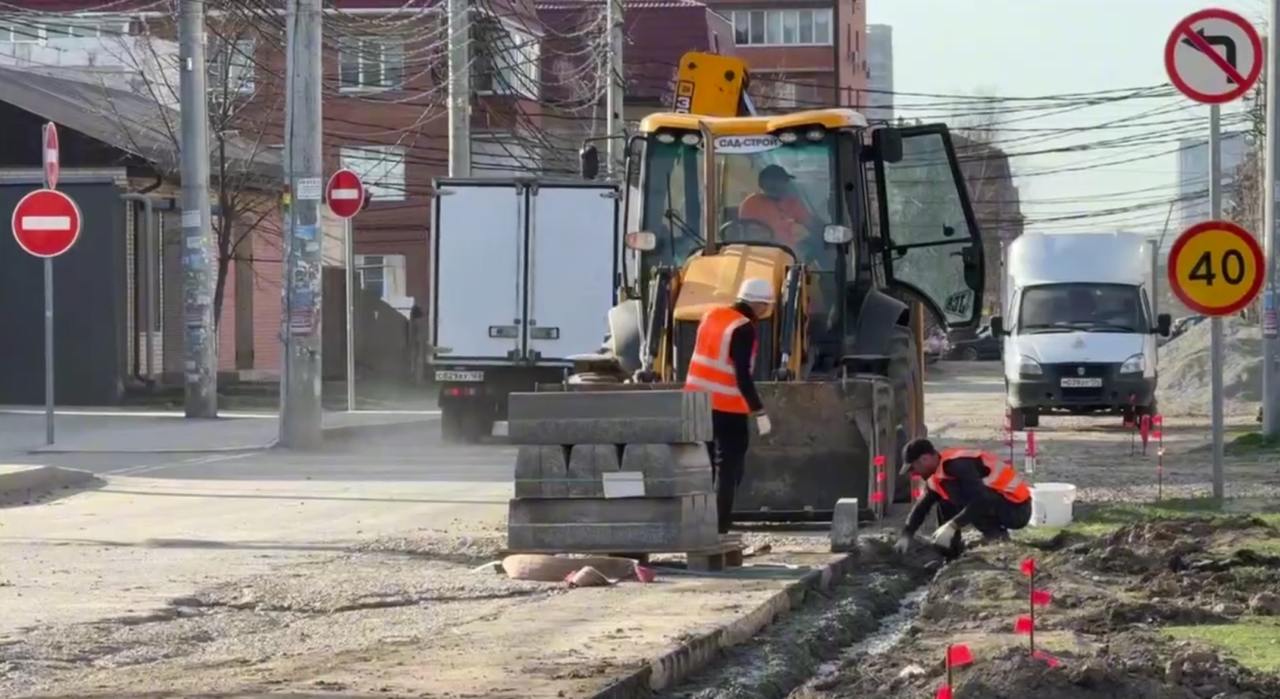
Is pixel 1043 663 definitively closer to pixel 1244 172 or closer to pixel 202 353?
pixel 202 353

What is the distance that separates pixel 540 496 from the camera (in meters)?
12.0

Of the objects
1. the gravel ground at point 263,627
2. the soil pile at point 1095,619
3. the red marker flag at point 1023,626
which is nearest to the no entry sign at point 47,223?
the gravel ground at point 263,627

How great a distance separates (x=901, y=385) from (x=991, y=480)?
2510mm

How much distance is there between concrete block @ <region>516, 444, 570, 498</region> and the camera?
1195 cm

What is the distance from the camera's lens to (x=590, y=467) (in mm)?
11906

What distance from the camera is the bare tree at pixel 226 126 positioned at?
119 feet

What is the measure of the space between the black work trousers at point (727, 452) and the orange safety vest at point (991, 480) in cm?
120

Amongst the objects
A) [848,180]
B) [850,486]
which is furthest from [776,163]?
[850,486]

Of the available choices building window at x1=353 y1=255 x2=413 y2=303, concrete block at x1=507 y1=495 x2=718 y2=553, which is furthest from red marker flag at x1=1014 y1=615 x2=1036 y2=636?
building window at x1=353 y1=255 x2=413 y2=303

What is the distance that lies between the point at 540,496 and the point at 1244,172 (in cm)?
4821

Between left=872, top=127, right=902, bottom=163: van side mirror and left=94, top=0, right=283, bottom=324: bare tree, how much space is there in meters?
17.9

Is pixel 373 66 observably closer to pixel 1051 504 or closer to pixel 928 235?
pixel 928 235

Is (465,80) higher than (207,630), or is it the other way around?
(465,80)

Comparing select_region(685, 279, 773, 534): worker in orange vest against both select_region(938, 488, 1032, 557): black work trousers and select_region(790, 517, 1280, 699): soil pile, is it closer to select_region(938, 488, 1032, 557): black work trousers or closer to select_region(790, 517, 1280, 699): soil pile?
select_region(938, 488, 1032, 557): black work trousers
